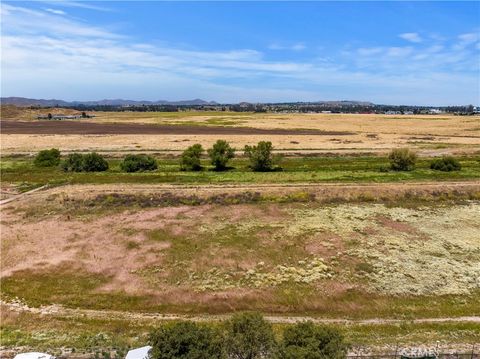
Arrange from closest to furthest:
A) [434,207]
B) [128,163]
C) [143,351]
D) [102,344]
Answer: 1. [143,351]
2. [102,344]
3. [434,207]
4. [128,163]

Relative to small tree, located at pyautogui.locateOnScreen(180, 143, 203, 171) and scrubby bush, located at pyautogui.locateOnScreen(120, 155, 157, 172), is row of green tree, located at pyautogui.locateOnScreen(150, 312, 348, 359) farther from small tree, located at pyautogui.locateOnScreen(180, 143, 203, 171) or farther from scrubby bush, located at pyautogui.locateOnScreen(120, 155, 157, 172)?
scrubby bush, located at pyautogui.locateOnScreen(120, 155, 157, 172)

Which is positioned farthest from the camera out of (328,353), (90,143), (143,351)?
(90,143)

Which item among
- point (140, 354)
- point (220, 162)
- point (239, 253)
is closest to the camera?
point (140, 354)

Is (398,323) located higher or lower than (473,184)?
lower

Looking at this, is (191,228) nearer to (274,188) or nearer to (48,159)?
(274,188)

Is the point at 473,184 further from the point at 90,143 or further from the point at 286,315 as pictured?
the point at 90,143

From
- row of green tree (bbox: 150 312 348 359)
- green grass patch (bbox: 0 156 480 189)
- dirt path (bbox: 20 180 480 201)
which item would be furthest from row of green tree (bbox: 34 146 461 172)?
row of green tree (bbox: 150 312 348 359)

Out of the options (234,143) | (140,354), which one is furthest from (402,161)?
(140,354)

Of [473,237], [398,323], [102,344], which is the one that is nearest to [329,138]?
[473,237]
